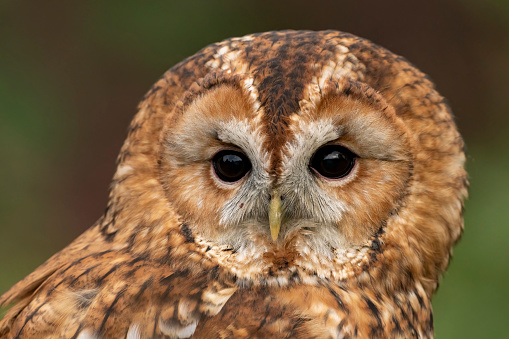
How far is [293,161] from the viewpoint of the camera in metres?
1.48

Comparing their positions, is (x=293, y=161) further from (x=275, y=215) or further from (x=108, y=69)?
(x=108, y=69)

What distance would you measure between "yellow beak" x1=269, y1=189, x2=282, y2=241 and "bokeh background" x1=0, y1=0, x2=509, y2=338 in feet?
8.93

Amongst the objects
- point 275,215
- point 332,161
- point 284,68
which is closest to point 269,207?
point 275,215

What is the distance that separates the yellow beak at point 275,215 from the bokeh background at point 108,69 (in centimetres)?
A: 272

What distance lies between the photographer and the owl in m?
1.46

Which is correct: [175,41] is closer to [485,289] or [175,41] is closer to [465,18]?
[465,18]

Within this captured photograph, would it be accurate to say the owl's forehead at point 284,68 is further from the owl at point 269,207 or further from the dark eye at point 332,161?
the dark eye at point 332,161

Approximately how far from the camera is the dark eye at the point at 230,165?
5.05 ft

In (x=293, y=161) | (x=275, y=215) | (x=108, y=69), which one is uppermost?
(x=293, y=161)

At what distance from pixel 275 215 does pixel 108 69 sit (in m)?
4.27

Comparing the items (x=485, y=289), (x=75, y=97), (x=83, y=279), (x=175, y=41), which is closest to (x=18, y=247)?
(x=75, y=97)

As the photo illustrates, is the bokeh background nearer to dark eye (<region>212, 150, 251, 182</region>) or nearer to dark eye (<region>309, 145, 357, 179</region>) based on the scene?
dark eye (<region>309, 145, 357, 179</region>)

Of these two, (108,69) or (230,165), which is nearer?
(230,165)

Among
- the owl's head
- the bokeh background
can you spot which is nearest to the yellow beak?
the owl's head
